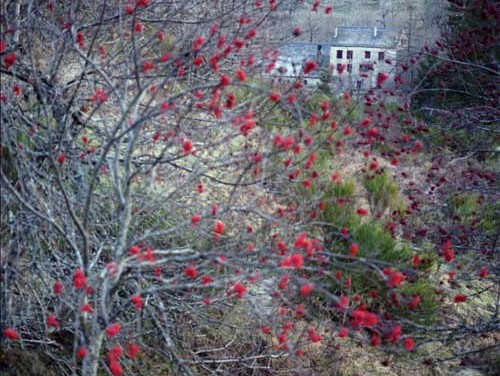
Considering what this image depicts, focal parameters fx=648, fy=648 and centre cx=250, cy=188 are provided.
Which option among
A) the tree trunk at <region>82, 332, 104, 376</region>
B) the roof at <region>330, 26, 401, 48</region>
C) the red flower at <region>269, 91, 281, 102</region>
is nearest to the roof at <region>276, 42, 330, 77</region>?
the red flower at <region>269, 91, 281, 102</region>

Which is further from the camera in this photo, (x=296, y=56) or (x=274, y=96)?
(x=296, y=56)

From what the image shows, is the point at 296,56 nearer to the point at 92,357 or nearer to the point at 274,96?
the point at 274,96

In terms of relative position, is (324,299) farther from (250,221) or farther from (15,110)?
(15,110)

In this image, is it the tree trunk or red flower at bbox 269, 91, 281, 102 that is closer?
red flower at bbox 269, 91, 281, 102

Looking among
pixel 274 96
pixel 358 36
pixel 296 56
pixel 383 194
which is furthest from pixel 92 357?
pixel 358 36

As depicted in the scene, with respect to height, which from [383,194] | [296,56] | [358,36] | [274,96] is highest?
[274,96]

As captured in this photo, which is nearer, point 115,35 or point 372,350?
point 372,350

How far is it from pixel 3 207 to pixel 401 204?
17.5 feet

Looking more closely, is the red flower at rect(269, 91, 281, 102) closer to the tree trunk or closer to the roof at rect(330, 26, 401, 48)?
the tree trunk

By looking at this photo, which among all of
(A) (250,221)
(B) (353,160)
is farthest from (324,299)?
(B) (353,160)

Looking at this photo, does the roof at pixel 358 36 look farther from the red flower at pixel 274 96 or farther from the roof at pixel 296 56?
the red flower at pixel 274 96

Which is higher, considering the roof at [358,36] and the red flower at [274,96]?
the red flower at [274,96]

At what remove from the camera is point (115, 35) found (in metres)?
5.98

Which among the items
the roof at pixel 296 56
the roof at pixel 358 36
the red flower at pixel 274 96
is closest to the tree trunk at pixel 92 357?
the red flower at pixel 274 96
